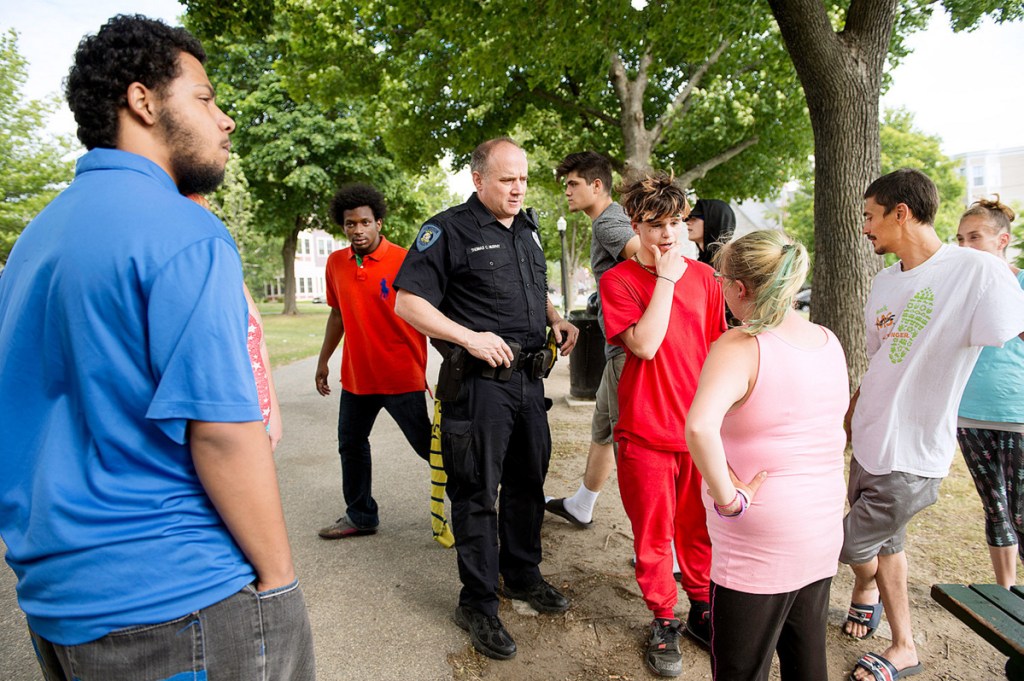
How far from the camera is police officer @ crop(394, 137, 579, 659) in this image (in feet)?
10.2

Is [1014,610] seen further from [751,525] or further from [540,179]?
[540,179]

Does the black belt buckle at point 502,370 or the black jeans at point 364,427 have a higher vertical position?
the black belt buckle at point 502,370

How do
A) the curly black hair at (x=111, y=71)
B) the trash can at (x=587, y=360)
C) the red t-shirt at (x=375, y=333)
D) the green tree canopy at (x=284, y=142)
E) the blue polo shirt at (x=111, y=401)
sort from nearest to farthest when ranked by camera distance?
the blue polo shirt at (x=111, y=401) < the curly black hair at (x=111, y=71) < the red t-shirt at (x=375, y=333) < the trash can at (x=587, y=360) < the green tree canopy at (x=284, y=142)

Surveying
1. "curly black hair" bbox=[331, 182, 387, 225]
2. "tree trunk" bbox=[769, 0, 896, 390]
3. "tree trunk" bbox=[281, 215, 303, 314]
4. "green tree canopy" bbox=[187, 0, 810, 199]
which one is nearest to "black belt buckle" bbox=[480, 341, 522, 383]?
"curly black hair" bbox=[331, 182, 387, 225]

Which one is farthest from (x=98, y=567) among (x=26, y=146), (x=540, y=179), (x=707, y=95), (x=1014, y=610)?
(x=26, y=146)

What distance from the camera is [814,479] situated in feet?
6.69

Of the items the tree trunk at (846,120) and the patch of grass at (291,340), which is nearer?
the tree trunk at (846,120)

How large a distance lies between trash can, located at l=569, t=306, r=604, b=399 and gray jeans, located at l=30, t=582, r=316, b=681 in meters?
7.57

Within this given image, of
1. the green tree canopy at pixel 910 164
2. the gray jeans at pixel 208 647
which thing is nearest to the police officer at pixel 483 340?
the gray jeans at pixel 208 647

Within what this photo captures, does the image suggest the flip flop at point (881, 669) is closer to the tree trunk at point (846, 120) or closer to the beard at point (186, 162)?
the beard at point (186, 162)

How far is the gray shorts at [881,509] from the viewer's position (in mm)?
2725

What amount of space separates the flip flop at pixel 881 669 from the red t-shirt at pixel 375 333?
9.47 feet

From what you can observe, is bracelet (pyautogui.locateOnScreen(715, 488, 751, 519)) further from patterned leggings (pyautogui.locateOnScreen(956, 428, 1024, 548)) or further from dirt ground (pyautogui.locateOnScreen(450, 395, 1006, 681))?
patterned leggings (pyautogui.locateOnScreen(956, 428, 1024, 548))

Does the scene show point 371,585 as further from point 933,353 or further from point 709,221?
point 709,221
